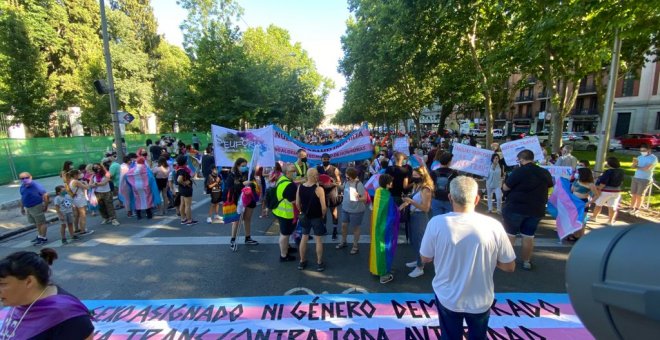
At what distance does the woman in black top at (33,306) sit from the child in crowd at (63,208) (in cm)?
542

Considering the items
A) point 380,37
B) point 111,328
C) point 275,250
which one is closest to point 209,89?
point 380,37

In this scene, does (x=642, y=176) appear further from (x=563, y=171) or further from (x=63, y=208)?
(x=63, y=208)

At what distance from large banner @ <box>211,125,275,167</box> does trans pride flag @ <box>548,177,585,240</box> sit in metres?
5.66

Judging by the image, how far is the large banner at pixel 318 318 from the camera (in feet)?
10.9

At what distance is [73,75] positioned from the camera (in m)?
26.5

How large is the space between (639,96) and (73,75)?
54.1m

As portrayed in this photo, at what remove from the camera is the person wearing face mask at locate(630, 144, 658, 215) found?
7156mm

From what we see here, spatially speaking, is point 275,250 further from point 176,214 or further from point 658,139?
point 658,139

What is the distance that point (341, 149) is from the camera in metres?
7.77

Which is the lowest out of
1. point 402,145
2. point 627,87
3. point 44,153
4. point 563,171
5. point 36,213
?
point 36,213

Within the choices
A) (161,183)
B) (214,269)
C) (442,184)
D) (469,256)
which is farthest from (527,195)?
(161,183)

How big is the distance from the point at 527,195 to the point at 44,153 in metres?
18.1

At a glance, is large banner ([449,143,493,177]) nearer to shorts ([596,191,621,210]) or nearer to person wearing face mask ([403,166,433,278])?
shorts ([596,191,621,210])

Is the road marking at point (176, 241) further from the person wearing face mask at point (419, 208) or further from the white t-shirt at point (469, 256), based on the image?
the white t-shirt at point (469, 256)
